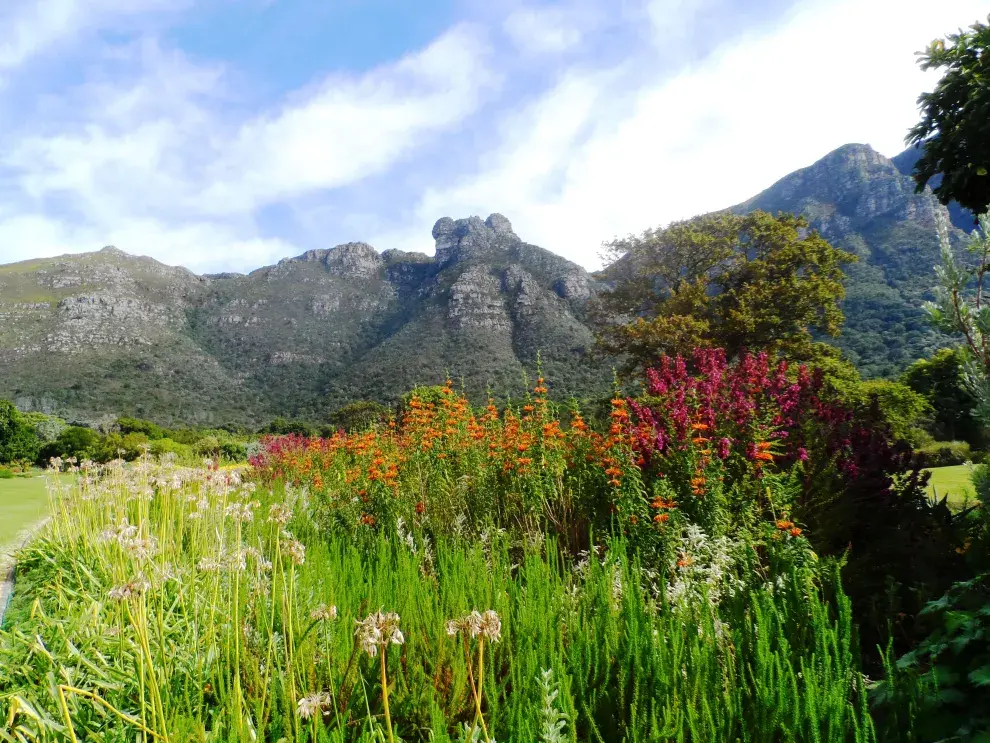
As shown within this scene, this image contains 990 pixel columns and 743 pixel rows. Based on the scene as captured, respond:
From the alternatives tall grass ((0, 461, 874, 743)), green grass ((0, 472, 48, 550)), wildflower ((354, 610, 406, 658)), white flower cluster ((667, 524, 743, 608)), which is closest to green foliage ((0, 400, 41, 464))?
green grass ((0, 472, 48, 550))

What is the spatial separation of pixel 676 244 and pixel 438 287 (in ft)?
159

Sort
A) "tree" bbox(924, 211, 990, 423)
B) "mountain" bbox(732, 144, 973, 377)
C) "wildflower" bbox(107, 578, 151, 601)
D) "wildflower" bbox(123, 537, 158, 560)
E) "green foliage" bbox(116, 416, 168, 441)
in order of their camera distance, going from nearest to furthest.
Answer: "wildflower" bbox(107, 578, 151, 601) → "wildflower" bbox(123, 537, 158, 560) → "tree" bbox(924, 211, 990, 423) → "green foliage" bbox(116, 416, 168, 441) → "mountain" bbox(732, 144, 973, 377)

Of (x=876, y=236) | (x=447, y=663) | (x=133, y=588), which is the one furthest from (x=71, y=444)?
(x=876, y=236)

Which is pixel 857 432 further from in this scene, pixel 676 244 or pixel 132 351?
pixel 132 351

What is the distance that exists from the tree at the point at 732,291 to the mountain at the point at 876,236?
2266 millimetres

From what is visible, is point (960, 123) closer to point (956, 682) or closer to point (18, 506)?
point (956, 682)

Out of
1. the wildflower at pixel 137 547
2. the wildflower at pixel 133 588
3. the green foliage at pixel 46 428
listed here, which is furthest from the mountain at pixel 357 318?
the wildflower at pixel 133 588

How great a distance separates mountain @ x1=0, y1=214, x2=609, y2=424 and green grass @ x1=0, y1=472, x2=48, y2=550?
27334 millimetres

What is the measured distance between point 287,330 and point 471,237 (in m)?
29.5

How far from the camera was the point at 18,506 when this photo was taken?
24.0 ft

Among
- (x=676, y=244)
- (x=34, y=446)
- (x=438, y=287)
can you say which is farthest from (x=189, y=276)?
(x=676, y=244)

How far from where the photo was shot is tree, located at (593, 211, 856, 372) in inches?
568

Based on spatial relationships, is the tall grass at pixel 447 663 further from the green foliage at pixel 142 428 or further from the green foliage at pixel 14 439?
the green foliage at pixel 142 428

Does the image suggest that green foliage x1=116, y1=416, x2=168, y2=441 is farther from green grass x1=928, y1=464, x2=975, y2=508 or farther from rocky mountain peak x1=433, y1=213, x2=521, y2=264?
rocky mountain peak x1=433, y1=213, x2=521, y2=264
